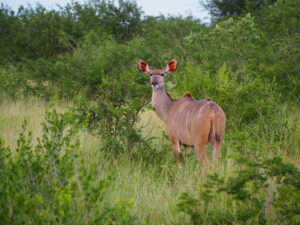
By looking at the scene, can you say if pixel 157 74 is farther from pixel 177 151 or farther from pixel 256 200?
pixel 256 200

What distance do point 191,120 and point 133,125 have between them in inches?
67.5

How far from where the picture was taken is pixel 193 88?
6434 millimetres

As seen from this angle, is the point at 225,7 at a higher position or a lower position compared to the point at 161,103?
higher

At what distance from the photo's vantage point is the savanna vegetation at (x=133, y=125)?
2871mm

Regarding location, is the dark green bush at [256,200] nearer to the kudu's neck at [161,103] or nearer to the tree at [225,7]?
the kudu's neck at [161,103]

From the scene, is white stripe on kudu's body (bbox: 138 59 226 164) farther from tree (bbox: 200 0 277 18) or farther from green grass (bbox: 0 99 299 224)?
tree (bbox: 200 0 277 18)

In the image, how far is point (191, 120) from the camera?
4410 mm

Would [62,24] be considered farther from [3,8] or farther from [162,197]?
[162,197]

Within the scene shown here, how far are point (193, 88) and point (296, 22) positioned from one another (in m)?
3.09

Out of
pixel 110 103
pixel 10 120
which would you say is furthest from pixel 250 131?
pixel 10 120

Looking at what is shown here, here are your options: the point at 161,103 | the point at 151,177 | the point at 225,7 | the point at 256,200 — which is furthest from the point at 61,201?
the point at 225,7

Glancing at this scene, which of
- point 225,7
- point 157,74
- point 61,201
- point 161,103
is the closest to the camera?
point 61,201

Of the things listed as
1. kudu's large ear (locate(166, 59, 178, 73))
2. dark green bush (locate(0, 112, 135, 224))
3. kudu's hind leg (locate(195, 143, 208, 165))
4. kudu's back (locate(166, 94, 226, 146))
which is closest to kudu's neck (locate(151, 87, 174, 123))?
kudu's large ear (locate(166, 59, 178, 73))

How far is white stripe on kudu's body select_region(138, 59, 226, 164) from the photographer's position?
Answer: 4.19m
